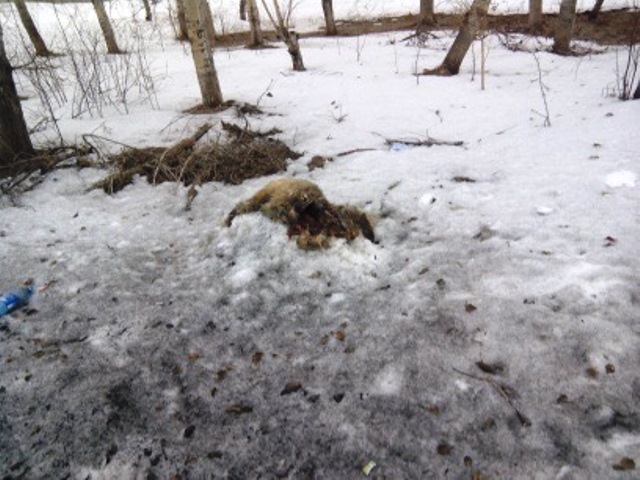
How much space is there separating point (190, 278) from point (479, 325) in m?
1.52

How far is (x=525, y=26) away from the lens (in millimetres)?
11250

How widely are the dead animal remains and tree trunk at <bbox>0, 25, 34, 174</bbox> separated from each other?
235cm

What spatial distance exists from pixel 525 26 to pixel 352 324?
39.3 feet

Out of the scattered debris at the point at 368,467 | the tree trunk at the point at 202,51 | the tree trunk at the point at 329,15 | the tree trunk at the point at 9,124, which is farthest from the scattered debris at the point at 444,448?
the tree trunk at the point at 329,15

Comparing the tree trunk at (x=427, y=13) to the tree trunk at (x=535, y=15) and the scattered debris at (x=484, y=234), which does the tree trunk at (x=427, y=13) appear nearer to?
the tree trunk at (x=535, y=15)

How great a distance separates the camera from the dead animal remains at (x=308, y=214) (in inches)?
101

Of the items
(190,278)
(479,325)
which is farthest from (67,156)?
(479,325)

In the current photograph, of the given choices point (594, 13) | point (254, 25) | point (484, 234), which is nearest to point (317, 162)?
point (484, 234)

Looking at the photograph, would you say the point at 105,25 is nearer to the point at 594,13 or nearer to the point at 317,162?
the point at 317,162

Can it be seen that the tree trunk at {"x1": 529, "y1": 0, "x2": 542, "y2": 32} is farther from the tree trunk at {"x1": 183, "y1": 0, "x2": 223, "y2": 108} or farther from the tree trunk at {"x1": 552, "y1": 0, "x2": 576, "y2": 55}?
the tree trunk at {"x1": 183, "y1": 0, "x2": 223, "y2": 108}

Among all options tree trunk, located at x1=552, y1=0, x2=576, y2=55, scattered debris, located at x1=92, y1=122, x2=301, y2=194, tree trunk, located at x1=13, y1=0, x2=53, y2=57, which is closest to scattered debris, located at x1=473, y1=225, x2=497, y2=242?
scattered debris, located at x1=92, y1=122, x2=301, y2=194

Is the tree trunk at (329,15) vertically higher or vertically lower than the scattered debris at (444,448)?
higher

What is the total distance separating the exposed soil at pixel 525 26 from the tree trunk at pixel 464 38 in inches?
76.5

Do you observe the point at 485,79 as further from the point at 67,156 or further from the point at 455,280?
the point at 67,156
